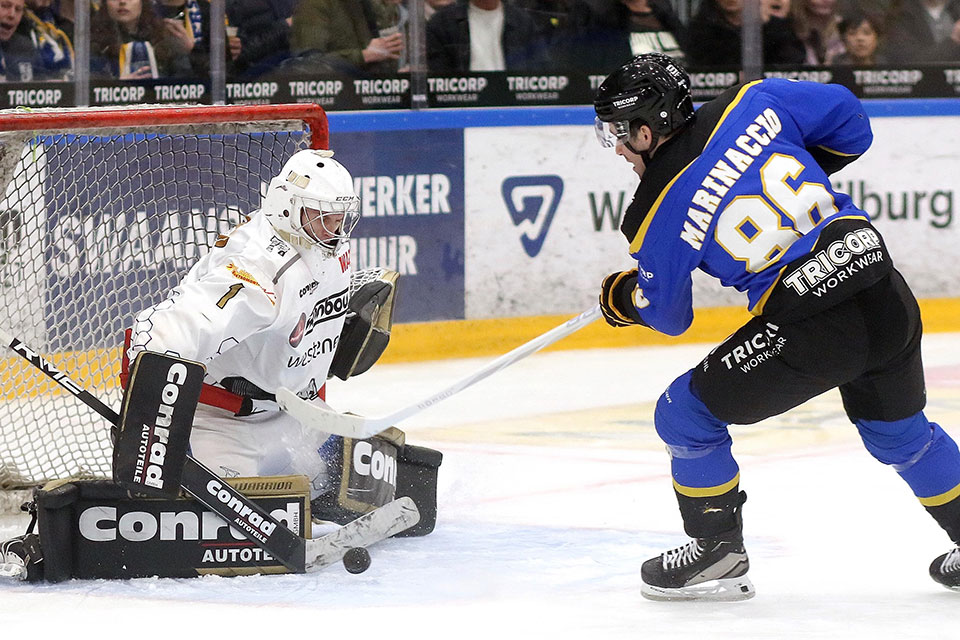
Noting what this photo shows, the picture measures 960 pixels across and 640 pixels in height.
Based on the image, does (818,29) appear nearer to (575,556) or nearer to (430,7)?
(430,7)

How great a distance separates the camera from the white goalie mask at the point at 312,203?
9.84 feet

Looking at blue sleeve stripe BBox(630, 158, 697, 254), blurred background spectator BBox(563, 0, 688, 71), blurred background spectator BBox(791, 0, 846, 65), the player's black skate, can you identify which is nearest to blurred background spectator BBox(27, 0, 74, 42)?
blurred background spectator BBox(563, 0, 688, 71)

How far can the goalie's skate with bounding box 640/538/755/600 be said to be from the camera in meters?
2.97

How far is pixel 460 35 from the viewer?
577 centimetres

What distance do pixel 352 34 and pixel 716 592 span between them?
3.24 metres

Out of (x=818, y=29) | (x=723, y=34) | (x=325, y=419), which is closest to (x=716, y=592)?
(x=325, y=419)

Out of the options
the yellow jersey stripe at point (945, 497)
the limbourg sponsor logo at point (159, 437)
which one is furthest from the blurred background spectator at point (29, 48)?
the yellow jersey stripe at point (945, 497)

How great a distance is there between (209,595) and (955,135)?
4.20 metres

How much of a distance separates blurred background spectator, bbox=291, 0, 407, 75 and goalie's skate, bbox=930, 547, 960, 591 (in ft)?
10.6

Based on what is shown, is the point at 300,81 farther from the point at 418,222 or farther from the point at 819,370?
the point at 819,370

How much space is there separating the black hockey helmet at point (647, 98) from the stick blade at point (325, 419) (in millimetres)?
818

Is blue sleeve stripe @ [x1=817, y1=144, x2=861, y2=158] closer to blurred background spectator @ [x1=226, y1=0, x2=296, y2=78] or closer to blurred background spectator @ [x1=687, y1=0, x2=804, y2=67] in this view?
blurred background spectator @ [x1=226, y1=0, x2=296, y2=78]

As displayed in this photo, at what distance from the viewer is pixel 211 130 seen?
3.54 m

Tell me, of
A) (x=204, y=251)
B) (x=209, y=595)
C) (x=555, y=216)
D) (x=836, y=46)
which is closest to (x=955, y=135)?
(x=836, y=46)
